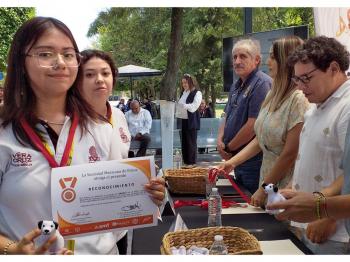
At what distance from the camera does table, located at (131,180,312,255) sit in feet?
5.62

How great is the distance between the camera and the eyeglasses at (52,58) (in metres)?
1.27

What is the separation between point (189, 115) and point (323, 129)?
5.94 metres

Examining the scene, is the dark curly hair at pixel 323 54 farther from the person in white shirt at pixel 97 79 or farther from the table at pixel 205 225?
the person in white shirt at pixel 97 79

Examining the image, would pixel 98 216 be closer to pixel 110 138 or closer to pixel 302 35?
pixel 110 138

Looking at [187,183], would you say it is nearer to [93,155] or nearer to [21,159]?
[93,155]

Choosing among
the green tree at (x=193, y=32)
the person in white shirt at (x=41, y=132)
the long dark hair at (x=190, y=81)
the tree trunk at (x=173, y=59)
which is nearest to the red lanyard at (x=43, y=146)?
the person in white shirt at (x=41, y=132)

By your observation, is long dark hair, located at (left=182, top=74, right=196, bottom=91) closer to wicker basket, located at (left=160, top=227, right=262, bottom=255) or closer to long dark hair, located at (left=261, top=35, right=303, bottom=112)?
long dark hair, located at (left=261, top=35, right=303, bottom=112)

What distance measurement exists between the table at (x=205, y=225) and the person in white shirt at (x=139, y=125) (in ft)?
20.5

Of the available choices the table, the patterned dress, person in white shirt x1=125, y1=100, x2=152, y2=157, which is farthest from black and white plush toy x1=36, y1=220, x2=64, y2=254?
person in white shirt x1=125, y1=100, x2=152, y2=157

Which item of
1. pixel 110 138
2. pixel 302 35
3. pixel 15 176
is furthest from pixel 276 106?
pixel 302 35

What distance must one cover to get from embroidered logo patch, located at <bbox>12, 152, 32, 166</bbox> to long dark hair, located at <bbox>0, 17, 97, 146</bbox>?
0.06m

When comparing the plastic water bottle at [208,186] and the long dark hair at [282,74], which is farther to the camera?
the plastic water bottle at [208,186]

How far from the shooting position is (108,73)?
277cm
